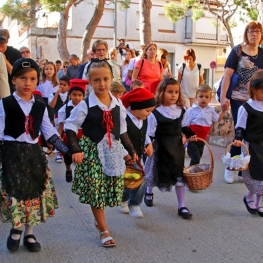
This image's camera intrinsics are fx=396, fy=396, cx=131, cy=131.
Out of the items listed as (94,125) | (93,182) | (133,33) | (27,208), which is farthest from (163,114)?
(133,33)

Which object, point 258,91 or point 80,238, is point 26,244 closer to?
point 80,238

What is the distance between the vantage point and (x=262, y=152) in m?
4.11

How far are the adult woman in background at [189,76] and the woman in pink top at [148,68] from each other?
2.28 ft

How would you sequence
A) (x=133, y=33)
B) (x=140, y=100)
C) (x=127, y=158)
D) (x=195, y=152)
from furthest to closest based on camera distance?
(x=133, y=33) < (x=195, y=152) < (x=140, y=100) < (x=127, y=158)

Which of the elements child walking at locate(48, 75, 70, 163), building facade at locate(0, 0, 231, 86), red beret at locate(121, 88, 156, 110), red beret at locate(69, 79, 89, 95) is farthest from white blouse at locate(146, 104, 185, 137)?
building facade at locate(0, 0, 231, 86)

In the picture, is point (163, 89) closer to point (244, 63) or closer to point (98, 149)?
point (98, 149)

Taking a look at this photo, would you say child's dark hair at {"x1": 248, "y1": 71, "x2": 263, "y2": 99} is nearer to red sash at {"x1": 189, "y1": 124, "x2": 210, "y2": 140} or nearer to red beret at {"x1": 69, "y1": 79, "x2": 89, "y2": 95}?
red sash at {"x1": 189, "y1": 124, "x2": 210, "y2": 140}

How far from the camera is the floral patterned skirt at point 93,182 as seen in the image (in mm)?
3295

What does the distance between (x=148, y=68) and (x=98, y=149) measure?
14.6ft

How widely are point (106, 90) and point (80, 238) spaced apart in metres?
1.34

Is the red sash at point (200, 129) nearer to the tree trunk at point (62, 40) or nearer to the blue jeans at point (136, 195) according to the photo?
the blue jeans at point (136, 195)

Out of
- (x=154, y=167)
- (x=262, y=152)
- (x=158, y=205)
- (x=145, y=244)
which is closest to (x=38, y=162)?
(x=145, y=244)

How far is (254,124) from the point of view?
13.4 ft

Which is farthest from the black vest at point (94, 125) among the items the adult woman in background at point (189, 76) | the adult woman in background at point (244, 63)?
the adult woman in background at point (189, 76)
